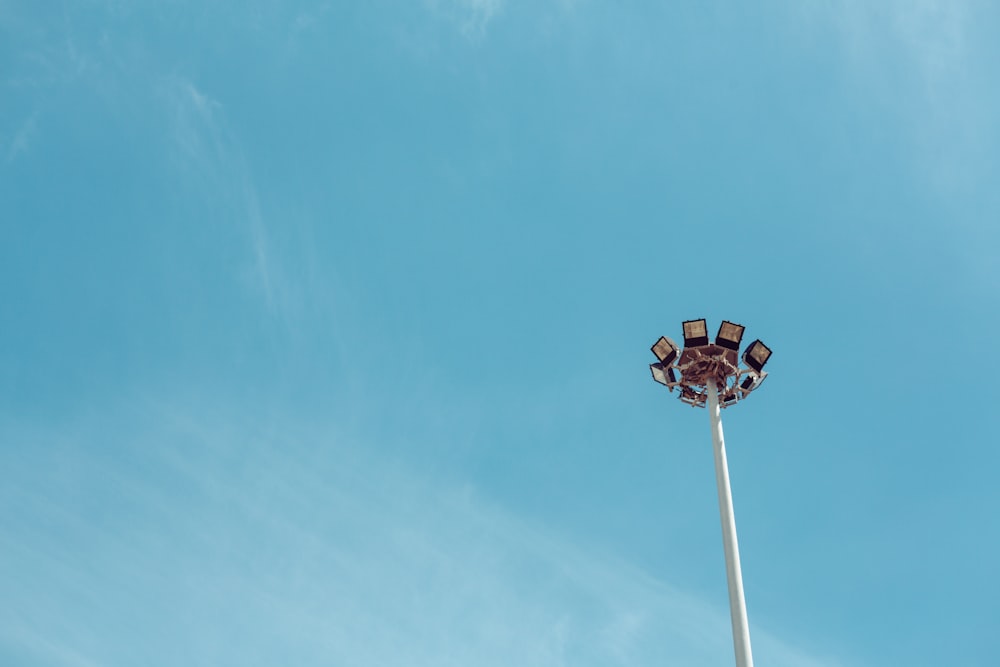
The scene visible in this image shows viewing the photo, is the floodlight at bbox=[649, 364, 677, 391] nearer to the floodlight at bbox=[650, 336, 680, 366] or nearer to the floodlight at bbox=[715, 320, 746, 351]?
the floodlight at bbox=[650, 336, 680, 366]

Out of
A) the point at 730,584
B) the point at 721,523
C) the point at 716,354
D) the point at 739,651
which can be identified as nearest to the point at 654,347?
the point at 716,354

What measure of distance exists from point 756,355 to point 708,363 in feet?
5.10

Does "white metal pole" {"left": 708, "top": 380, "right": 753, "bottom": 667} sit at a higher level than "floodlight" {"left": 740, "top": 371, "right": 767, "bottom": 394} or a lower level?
lower

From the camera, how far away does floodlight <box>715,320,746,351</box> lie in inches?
872

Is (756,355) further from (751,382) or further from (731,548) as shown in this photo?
(731,548)

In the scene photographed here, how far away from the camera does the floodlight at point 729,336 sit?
22141mm

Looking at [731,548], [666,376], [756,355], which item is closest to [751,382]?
[756,355]

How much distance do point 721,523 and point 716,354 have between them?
499cm

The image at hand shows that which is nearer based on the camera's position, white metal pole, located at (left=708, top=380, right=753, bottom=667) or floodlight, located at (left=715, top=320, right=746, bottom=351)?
white metal pole, located at (left=708, top=380, right=753, bottom=667)

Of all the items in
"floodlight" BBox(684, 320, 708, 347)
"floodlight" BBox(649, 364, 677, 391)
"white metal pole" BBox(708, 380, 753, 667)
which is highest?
"floodlight" BBox(684, 320, 708, 347)

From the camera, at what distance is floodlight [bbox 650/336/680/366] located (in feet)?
73.8

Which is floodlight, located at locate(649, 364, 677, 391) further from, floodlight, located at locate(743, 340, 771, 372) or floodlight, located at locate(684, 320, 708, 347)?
floodlight, located at locate(743, 340, 771, 372)

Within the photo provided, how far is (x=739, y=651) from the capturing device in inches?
638

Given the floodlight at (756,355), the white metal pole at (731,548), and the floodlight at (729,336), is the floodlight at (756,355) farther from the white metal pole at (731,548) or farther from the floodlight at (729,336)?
the white metal pole at (731,548)
